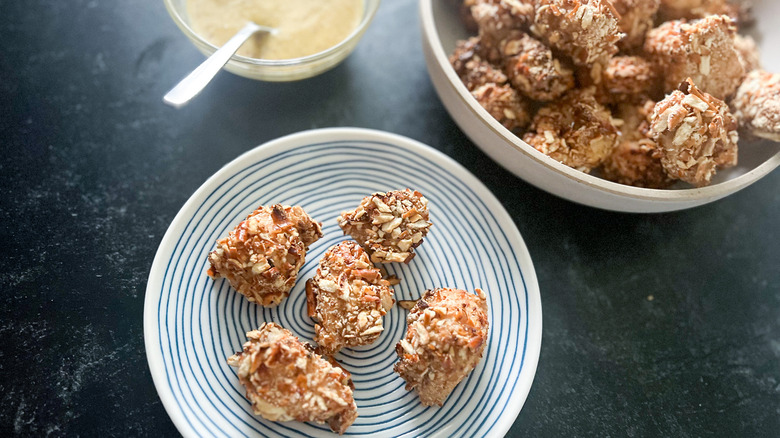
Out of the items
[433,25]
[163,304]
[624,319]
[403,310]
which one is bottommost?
[624,319]

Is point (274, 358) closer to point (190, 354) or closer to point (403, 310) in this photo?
point (190, 354)

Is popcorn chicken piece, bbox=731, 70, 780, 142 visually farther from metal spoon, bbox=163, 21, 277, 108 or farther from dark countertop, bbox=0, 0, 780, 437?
metal spoon, bbox=163, 21, 277, 108

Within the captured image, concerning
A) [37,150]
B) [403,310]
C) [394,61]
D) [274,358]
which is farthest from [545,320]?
[37,150]

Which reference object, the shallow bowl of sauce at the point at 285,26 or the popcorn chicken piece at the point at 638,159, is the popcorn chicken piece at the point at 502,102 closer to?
the popcorn chicken piece at the point at 638,159

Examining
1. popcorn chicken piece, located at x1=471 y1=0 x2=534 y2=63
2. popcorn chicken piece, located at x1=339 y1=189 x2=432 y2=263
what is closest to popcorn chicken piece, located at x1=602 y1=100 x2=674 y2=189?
popcorn chicken piece, located at x1=471 y1=0 x2=534 y2=63

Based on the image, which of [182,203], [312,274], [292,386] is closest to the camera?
[292,386]

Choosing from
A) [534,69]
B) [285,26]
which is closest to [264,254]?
[285,26]

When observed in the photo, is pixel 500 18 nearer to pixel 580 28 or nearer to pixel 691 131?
pixel 580 28
